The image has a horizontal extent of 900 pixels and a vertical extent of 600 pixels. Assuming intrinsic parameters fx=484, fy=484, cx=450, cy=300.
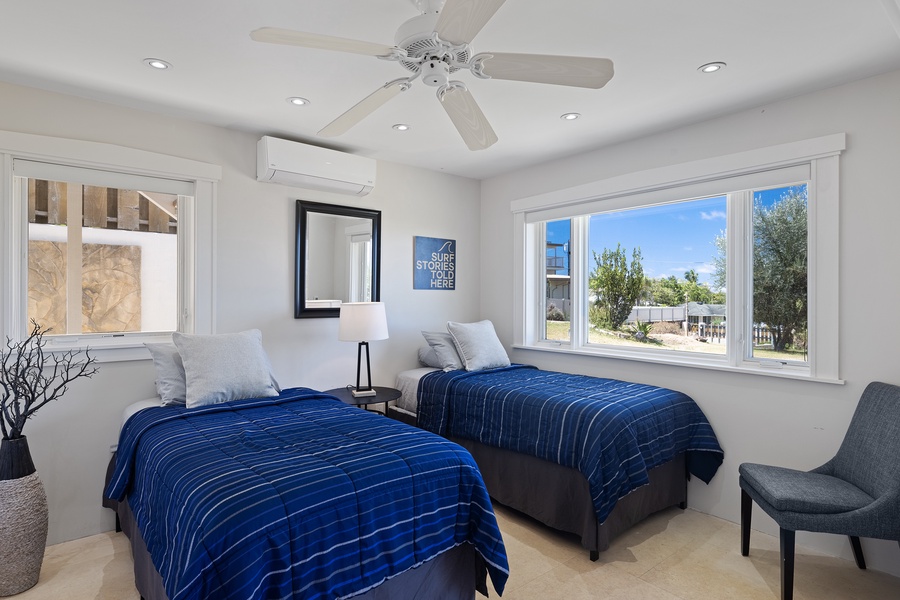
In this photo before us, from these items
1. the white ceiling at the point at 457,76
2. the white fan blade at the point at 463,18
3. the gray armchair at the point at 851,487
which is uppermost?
the white ceiling at the point at 457,76

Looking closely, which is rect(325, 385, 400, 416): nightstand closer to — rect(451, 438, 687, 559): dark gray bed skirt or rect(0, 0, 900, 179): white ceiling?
rect(451, 438, 687, 559): dark gray bed skirt

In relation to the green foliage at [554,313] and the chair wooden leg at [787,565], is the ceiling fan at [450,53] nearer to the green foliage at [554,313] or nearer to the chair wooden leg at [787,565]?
the chair wooden leg at [787,565]

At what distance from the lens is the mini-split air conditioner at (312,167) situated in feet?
11.0

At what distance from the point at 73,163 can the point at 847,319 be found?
4390mm

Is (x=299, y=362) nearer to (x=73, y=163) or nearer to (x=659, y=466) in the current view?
(x=73, y=163)

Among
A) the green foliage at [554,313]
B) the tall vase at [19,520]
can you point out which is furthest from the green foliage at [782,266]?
the tall vase at [19,520]

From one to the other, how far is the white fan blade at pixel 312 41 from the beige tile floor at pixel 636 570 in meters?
2.36

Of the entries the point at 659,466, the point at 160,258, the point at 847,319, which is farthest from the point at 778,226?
the point at 160,258

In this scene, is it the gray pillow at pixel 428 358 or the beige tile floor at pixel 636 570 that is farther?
the gray pillow at pixel 428 358

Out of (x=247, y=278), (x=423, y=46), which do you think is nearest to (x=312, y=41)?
(x=423, y=46)

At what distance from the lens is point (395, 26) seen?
208 centimetres

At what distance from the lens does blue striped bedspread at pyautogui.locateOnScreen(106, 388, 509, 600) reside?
57.6 inches

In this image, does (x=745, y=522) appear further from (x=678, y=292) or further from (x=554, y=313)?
(x=554, y=313)

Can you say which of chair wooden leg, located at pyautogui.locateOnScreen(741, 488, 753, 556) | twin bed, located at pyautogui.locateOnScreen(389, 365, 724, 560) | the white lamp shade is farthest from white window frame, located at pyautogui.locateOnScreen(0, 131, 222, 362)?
chair wooden leg, located at pyautogui.locateOnScreen(741, 488, 753, 556)
